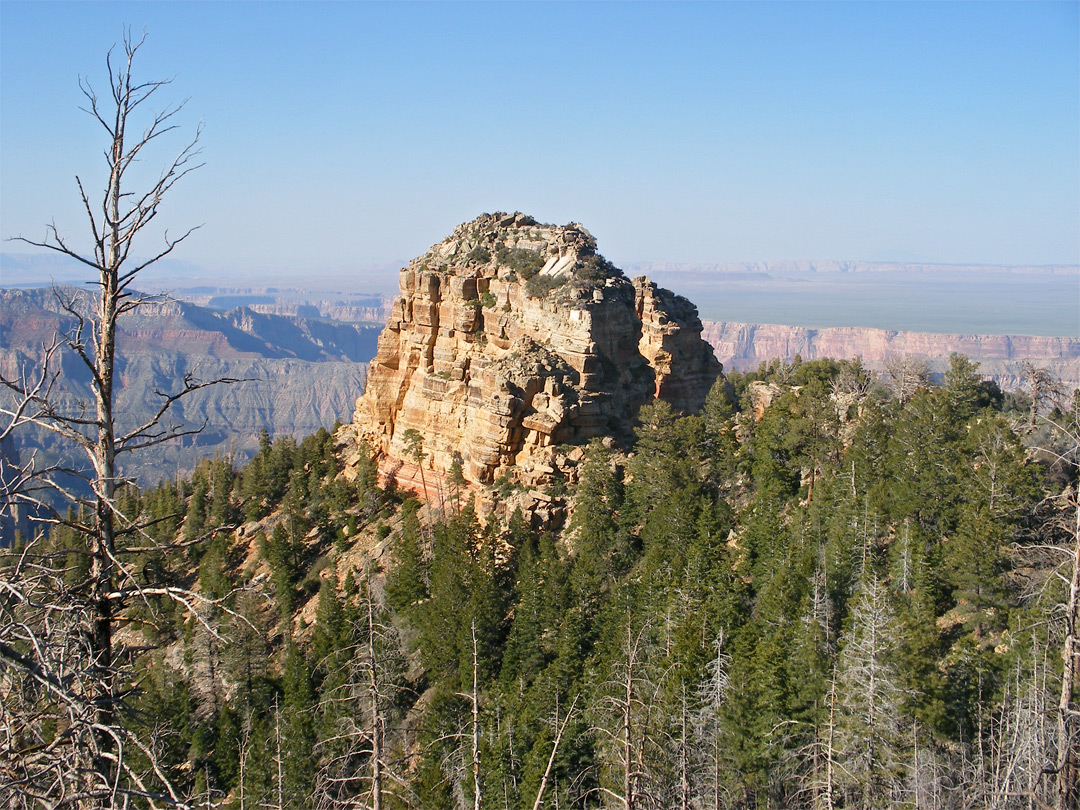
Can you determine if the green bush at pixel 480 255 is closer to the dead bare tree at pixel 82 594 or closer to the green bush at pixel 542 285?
the green bush at pixel 542 285

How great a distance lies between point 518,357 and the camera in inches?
1917

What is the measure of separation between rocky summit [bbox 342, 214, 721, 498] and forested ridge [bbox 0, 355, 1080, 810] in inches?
123

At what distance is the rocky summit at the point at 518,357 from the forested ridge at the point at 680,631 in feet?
10.3

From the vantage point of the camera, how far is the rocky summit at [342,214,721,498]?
1882 inches

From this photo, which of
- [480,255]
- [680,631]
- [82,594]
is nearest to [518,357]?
[480,255]

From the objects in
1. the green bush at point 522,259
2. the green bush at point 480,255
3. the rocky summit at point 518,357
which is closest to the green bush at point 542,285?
the rocky summit at point 518,357

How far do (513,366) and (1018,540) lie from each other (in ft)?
87.5

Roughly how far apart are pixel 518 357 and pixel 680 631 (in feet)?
72.7

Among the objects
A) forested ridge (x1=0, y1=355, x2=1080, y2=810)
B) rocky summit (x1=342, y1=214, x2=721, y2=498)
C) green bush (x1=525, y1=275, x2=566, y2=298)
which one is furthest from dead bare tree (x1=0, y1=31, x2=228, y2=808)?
green bush (x1=525, y1=275, x2=566, y2=298)

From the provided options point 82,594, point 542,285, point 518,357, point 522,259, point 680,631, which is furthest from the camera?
point 522,259

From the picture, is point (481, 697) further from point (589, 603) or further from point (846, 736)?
point (846, 736)

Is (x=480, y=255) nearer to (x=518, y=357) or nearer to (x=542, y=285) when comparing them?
(x=542, y=285)

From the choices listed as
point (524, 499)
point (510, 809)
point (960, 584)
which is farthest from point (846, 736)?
point (524, 499)

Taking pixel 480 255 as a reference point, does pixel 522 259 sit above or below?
below
